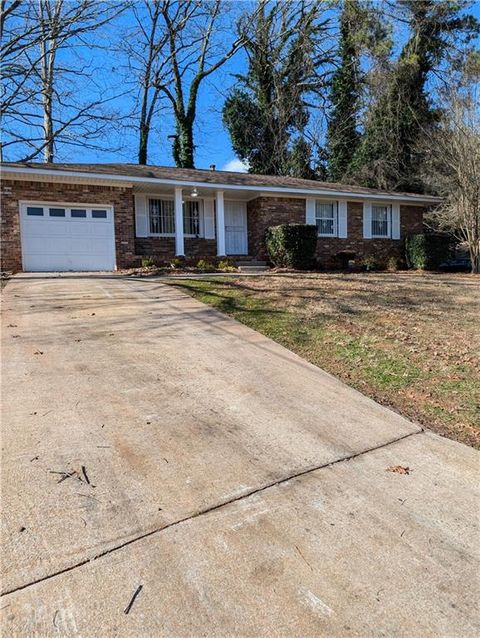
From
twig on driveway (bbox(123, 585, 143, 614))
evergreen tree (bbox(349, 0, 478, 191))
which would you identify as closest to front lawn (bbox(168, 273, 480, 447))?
twig on driveway (bbox(123, 585, 143, 614))

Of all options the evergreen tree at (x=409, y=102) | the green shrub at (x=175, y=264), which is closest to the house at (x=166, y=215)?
the green shrub at (x=175, y=264)

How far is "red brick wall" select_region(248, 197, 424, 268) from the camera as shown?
1584 cm

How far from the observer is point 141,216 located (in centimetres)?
1501

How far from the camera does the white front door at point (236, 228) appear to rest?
651 inches

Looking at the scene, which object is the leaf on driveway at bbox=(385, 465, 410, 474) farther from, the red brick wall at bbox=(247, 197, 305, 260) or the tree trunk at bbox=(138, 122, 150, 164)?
the tree trunk at bbox=(138, 122, 150, 164)

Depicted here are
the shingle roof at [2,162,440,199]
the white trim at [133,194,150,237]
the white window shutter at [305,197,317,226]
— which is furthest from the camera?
the white window shutter at [305,197,317,226]

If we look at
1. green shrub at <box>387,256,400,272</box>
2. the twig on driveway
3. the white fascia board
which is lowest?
the twig on driveway

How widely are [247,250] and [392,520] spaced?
49.5 ft

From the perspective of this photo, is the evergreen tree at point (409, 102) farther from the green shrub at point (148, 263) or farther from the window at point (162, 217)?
the green shrub at point (148, 263)

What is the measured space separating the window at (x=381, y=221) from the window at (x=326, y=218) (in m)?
1.93

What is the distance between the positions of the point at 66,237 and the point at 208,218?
5.38m

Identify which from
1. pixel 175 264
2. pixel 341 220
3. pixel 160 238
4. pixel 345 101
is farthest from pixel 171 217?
pixel 345 101

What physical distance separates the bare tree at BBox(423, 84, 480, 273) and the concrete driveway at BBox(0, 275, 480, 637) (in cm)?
1361

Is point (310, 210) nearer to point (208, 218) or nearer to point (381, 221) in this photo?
point (381, 221)
